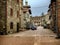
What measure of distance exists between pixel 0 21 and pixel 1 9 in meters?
2.39

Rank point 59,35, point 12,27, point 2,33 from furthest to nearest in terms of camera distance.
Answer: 1. point 12,27
2. point 2,33
3. point 59,35

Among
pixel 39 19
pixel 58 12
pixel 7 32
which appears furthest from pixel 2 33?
pixel 39 19

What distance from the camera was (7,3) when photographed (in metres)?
32.2

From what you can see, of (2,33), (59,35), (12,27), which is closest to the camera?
(59,35)

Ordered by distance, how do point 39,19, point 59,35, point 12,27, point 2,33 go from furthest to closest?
point 39,19 < point 12,27 < point 2,33 < point 59,35

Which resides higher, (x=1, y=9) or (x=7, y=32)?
(x=1, y=9)

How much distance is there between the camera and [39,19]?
15512cm

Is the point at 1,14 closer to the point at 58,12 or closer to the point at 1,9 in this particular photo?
the point at 1,9

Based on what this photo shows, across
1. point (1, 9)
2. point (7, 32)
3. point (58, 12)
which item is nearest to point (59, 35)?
point (58, 12)

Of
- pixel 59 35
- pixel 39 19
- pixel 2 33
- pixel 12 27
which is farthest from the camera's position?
pixel 39 19

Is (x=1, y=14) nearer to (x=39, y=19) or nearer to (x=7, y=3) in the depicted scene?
(x=7, y=3)

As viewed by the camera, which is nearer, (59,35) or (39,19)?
(59,35)

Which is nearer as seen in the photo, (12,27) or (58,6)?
(58,6)

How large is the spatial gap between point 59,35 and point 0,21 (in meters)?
13.4
